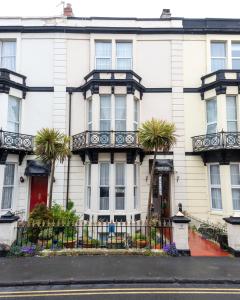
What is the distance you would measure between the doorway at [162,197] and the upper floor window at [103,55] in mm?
7328

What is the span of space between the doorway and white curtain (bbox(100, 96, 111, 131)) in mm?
4077

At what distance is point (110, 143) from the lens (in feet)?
43.1

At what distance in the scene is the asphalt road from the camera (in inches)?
236

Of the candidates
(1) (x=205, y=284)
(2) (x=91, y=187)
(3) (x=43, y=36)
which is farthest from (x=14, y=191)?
(1) (x=205, y=284)

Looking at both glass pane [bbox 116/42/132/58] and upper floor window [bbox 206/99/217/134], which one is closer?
upper floor window [bbox 206/99/217/134]

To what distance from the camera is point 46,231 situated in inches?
392

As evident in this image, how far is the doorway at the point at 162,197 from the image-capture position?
14719mm

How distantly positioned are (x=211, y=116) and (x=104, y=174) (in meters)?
7.12

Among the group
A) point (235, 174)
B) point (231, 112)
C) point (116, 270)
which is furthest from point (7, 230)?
point (231, 112)

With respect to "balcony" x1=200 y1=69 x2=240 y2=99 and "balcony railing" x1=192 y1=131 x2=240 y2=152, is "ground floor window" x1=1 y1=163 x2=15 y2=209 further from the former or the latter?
"balcony" x1=200 y1=69 x2=240 y2=99

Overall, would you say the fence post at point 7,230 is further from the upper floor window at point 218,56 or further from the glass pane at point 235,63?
the glass pane at point 235,63

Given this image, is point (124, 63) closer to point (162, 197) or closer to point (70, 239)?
point (162, 197)

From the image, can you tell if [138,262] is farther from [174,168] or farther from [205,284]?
[174,168]

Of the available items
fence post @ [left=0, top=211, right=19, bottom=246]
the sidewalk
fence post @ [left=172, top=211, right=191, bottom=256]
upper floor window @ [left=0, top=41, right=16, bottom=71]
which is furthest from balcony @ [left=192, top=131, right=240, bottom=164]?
upper floor window @ [left=0, top=41, right=16, bottom=71]
